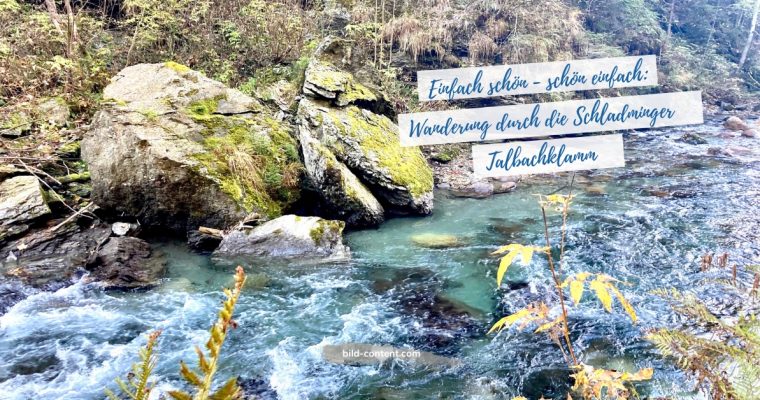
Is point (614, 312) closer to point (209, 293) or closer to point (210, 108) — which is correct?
point (209, 293)

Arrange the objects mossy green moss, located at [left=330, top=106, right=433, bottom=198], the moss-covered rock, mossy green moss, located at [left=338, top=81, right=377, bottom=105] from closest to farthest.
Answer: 1. mossy green moss, located at [left=330, top=106, right=433, bottom=198]
2. the moss-covered rock
3. mossy green moss, located at [left=338, top=81, right=377, bottom=105]

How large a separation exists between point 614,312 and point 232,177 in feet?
19.4

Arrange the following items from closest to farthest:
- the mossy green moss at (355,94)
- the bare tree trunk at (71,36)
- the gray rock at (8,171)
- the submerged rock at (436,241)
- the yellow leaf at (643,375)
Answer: the yellow leaf at (643,375)
the gray rock at (8,171)
the submerged rock at (436,241)
the bare tree trunk at (71,36)
the mossy green moss at (355,94)

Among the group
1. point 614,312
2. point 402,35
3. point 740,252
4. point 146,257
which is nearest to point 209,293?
point 146,257

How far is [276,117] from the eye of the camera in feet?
32.1

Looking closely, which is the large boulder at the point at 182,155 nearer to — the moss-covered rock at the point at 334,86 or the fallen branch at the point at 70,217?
the fallen branch at the point at 70,217

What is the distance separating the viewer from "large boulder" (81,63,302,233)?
6906mm

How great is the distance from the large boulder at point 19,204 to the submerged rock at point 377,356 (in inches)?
192

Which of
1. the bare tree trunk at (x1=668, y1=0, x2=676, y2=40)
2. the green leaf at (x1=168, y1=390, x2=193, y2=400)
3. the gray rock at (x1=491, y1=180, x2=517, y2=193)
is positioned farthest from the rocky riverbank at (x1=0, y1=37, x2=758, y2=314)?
the bare tree trunk at (x1=668, y1=0, x2=676, y2=40)

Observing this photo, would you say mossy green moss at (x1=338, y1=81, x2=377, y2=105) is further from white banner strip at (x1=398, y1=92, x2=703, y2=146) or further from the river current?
the river current

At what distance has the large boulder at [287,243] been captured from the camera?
266 inches

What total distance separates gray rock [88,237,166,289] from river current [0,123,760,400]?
0.19 metres

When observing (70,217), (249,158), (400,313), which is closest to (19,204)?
(70,217)

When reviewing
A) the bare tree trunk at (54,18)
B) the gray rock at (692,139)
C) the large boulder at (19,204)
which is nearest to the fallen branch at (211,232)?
the large boulder at (19,204)
